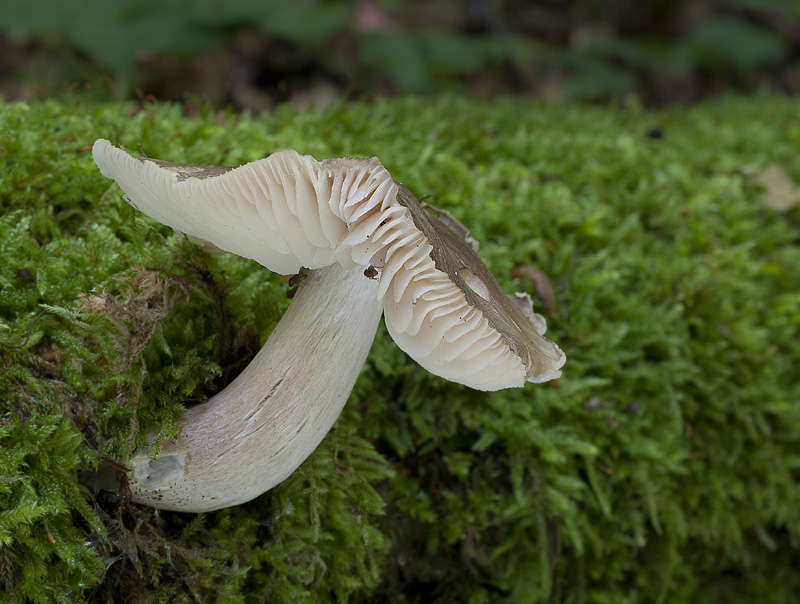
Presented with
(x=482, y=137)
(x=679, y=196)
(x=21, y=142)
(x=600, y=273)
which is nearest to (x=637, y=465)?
(x=600, y=273)

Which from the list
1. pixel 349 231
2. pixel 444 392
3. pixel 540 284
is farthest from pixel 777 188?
pixel 349 231

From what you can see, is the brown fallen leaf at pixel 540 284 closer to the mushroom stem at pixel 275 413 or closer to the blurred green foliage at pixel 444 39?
the mushroom stem at pixel 275 413

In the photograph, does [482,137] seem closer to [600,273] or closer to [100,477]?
[600,273]

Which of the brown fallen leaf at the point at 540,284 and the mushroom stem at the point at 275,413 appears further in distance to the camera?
the brown fallen leaf at the point at 540,284

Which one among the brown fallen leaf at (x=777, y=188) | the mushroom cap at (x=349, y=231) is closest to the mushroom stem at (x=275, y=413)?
the mushroom cap at (x=349, y=231)

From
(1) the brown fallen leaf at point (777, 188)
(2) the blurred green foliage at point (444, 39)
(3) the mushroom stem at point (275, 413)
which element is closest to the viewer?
(3) the mushroom stem at point (275, 413)
